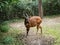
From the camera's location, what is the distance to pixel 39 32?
11023 mm

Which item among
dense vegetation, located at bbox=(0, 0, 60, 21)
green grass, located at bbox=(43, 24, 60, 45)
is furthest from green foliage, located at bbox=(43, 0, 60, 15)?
green grass, located at bbox=(43, 24, 60, 45)

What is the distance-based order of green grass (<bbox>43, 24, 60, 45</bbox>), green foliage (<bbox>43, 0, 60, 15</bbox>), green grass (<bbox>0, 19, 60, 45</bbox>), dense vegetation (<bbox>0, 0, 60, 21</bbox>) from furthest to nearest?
1. green foliage (<bbox>43, 0, 60, 15</bbox>)
2. dense vegetation (<bbox>0, 0, 60, 21</bbox>)
3. green grass (<bbox>43, 24, 60, 45</bbox>)
4. green grass (<bbox>0, 19, 60, 45</bbox>)

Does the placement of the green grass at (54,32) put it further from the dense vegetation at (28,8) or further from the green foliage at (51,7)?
the green foliage at (51,7)

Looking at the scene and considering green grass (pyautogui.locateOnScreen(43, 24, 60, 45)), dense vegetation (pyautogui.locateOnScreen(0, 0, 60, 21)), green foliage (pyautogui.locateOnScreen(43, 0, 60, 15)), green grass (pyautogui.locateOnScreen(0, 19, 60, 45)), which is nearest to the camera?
green grass (pyautogui.locateOnScreen(0, 19, 60, 45))

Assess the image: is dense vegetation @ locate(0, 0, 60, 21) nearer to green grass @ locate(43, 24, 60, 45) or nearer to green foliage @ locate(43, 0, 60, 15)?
green foliage @ locate(43, 0, 60, 15)

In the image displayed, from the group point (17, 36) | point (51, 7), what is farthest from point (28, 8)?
point (17, 36)

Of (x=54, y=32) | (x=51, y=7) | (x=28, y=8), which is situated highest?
(x=28, y=8)

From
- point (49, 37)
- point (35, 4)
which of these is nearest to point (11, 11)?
point (35, 4)

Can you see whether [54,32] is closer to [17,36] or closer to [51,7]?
[17,36]

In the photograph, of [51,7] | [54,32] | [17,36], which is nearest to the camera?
[17,36]

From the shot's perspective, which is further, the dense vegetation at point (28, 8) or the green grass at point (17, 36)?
the dense vegetation at point (28, 8)

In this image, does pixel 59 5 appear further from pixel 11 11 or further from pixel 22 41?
pixel 22 41

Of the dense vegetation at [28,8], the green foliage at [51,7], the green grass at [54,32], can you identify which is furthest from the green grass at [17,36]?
the green foliage at [51,7]

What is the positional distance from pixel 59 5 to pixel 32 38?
883cm
